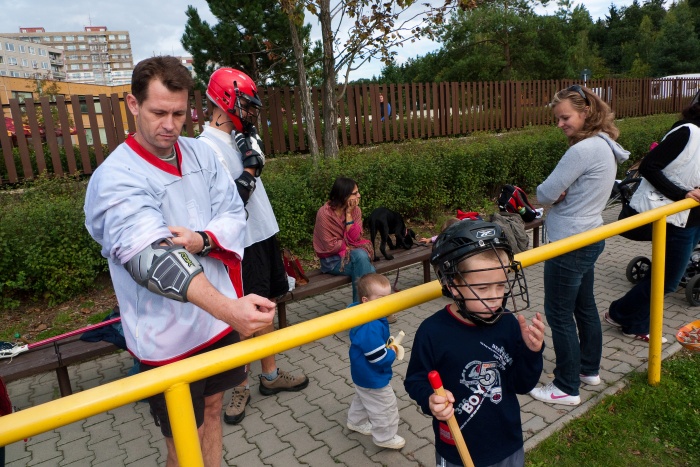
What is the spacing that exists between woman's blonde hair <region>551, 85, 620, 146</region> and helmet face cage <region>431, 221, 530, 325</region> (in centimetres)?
156

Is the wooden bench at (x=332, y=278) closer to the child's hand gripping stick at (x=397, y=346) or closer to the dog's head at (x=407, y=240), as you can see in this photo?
the dog's head at (x=407, y=240)

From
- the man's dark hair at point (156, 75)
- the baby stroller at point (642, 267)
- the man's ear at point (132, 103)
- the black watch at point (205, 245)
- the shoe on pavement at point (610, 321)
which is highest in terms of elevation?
the man's dark hair at point (156, 75)

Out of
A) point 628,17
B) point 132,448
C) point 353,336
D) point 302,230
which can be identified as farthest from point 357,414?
point 628,17

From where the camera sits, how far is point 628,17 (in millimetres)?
63750

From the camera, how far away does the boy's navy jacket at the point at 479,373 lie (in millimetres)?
1782

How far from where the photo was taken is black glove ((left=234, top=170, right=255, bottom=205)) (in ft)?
9.31

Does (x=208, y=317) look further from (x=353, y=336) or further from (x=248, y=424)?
(x=248, y=424)

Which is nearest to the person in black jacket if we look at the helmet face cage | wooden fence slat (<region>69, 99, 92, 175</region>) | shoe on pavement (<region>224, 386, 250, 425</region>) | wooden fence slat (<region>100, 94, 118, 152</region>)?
the helmet face cage

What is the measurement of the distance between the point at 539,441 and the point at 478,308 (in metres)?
1.67

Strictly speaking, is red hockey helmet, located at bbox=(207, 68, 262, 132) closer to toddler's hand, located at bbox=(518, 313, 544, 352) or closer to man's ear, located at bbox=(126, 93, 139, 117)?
man's ear, located at bbox=(126, 93, 139, 117)

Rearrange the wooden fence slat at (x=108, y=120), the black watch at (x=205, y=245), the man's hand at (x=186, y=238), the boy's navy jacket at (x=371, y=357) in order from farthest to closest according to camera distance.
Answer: the wooden fence slat at (x=108, y=120)
the boy's navy jacket at (x=371, y=357)
the black watch at (x=205, y=245)
the man's hand at (x=186, y=238)

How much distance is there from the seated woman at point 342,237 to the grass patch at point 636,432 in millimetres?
2211

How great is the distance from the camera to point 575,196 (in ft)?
9.68

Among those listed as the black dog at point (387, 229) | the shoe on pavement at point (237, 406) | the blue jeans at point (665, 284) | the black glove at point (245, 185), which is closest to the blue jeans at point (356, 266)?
the black dog at point (387, 229)
